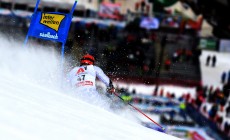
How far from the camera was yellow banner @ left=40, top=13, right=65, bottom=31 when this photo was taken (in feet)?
29.9

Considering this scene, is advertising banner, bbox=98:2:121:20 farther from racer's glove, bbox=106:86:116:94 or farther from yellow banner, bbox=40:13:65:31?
racer's glove, bbox=106:86:116:94

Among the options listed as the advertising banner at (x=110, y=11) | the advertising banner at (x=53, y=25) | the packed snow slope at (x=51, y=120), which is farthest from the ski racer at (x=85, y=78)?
the advertising banner at (x=110, y=11)

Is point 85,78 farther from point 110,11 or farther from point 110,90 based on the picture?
point 110,11

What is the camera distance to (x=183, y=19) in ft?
93.5

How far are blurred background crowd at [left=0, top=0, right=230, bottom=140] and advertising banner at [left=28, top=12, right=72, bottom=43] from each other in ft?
15.4

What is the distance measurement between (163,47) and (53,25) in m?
15.8

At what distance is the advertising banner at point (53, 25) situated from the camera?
29.8 ft

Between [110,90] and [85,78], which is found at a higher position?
[85,78]

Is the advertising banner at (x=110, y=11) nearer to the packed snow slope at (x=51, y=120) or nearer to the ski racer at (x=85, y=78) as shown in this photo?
the ski racer at (x=85, y=78)

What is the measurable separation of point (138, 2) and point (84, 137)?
85.5 ft

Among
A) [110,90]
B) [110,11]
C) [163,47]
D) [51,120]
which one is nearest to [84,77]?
[110,90]

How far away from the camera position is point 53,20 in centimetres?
914

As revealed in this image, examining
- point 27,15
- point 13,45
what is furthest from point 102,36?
point 13,45

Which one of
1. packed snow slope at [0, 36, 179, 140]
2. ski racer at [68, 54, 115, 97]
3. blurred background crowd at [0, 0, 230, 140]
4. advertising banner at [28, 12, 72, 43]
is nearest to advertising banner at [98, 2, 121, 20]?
→ blurred background crowd at [0, 0, 230, 140]
